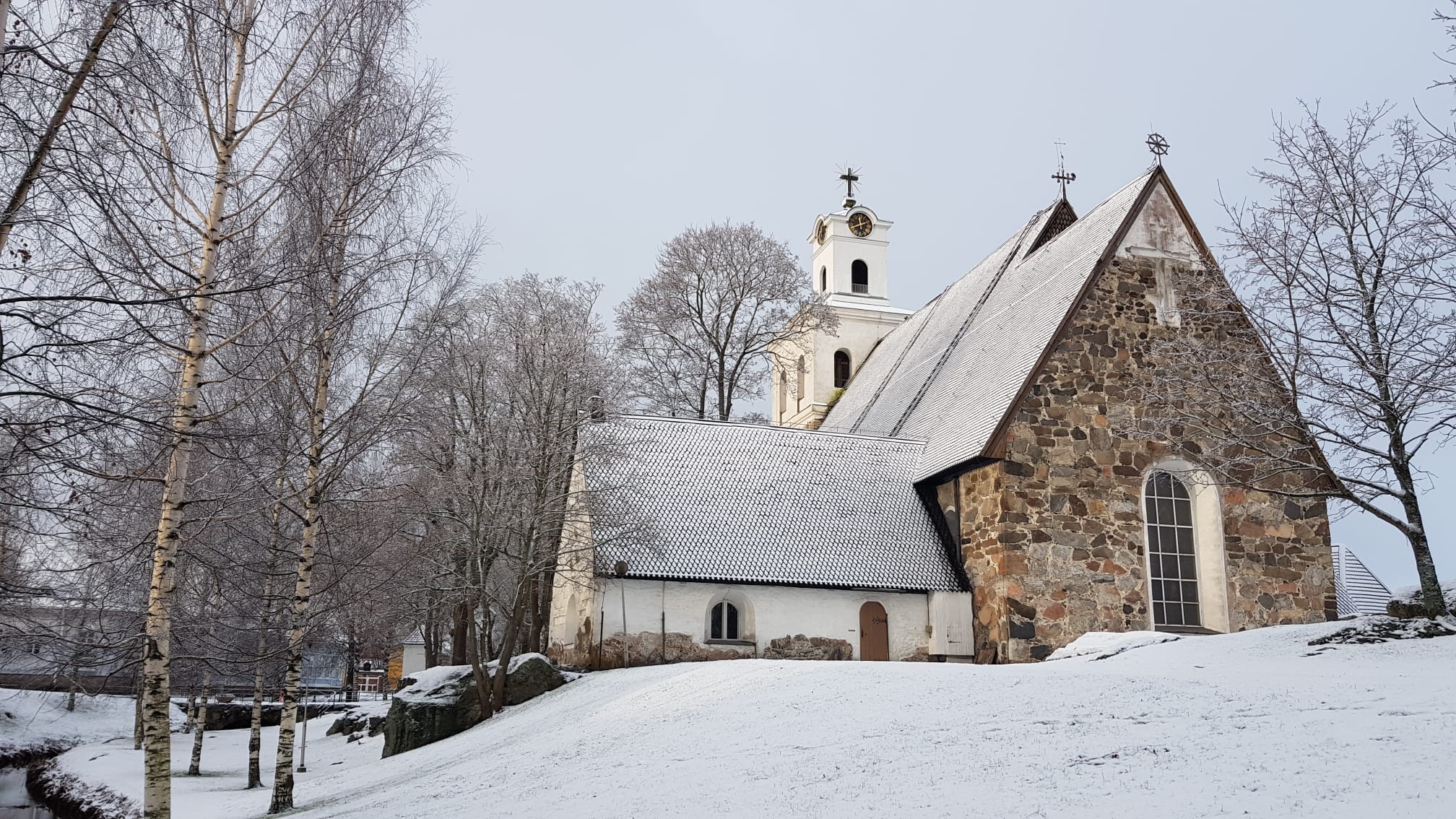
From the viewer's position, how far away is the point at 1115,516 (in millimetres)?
19812

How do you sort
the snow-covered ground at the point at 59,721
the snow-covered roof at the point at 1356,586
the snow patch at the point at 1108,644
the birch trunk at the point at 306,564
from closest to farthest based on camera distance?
the birch trunk at the point at 306,564 < the snow patch at the point at 1108,644 < the snow-covered roof at the point at 1356,586 < the snow-covered ground at the point at 59,721

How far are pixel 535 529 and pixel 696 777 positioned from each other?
35.1 ft

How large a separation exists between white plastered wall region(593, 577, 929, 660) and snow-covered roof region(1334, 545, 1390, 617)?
42.9 feet

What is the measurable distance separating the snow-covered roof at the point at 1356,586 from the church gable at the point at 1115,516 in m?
8.43

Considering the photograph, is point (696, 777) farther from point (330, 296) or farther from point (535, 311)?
point (535, 311)

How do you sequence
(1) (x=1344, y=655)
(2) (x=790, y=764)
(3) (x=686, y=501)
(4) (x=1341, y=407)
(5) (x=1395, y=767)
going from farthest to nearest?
(3) (x=686, y=501) → (4) (x=1341, y=407) → (1) (x=1344, y=655) → (2) (x=790, y=764) → (5) (x=1395, y=767)

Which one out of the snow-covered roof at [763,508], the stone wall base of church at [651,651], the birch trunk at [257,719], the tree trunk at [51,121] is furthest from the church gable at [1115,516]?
the tree trunk at [51,121]

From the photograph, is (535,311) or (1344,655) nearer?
(1344,655)

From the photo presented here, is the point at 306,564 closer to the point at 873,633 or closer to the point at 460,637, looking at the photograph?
the point at 873,633

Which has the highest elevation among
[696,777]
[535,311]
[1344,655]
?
[535,311]

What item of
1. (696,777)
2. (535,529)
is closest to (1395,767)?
(696,777)

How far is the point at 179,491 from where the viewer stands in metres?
10.3

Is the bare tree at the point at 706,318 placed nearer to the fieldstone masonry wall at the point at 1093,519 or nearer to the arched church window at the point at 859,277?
the arched church window at the point at 859,277

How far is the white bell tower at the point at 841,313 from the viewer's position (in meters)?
40.5
